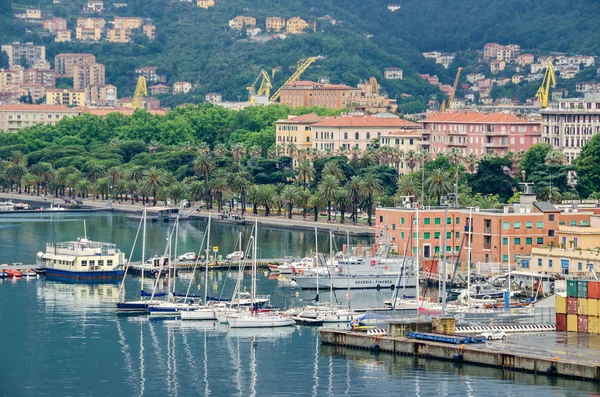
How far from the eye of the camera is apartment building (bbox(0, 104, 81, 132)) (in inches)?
7707

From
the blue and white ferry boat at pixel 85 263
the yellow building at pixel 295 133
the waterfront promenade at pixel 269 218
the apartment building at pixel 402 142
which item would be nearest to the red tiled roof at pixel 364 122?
the yellow building at pixel 295 133

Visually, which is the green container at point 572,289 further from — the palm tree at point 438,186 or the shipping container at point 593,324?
the palm tree at point 438,186

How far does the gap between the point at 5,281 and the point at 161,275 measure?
793 centimetres

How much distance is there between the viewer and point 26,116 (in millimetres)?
197625

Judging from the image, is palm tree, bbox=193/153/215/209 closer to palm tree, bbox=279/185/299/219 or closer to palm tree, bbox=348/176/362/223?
palm tree, bbox=279/185/299/219

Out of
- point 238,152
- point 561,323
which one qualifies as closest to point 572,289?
point 561,323

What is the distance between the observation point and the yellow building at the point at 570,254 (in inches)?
3002

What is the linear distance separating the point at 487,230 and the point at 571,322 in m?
19.7

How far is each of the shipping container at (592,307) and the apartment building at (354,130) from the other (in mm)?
80784

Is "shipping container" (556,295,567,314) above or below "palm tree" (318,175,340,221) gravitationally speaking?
below

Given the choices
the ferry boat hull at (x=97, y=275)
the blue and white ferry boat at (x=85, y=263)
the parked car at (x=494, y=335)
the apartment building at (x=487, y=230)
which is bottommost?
the parked car at (x=494, y=335)

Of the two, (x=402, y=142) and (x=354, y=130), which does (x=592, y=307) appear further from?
(x=354, y=130)

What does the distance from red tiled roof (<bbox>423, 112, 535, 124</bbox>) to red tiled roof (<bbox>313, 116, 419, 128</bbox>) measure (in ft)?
23.2

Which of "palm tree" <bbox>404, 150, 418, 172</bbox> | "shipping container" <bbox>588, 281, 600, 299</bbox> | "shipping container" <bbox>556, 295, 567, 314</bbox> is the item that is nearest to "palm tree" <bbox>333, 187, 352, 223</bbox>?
"palm tree" <bbox>404, 150, 418, 172</bbox>
